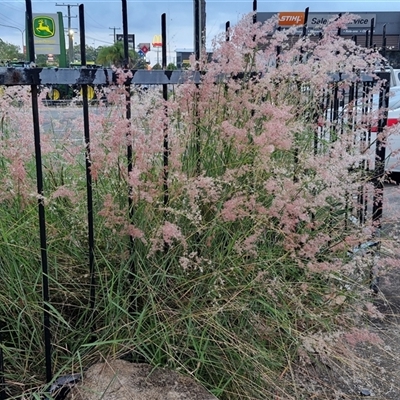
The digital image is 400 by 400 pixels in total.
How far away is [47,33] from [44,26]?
0.25 feet

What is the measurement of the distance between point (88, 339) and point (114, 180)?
64cm

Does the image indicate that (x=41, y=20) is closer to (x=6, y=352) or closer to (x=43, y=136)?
(x=43, y=136)

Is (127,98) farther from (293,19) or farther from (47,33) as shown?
(293,19)

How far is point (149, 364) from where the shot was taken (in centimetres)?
187

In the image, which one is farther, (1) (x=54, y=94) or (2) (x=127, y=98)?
(1) (x=54, y=94)

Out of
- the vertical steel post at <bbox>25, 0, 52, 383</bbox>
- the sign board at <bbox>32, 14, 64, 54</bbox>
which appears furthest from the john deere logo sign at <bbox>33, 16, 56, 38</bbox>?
the vertical steel post at <bbox>25, 0, 52, 383</bbox>

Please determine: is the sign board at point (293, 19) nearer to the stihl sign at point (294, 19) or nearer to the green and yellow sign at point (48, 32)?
the stihl sign at point (294, 19)

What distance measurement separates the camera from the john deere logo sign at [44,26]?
208 centimetres

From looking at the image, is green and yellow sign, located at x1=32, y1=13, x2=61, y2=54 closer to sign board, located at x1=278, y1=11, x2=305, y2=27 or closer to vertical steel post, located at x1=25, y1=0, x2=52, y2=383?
vertical steel post, located at x1=25, y1=0, x2=52, y2=383

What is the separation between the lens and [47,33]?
2215 mm

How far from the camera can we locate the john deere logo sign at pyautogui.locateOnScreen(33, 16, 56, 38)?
208 cm

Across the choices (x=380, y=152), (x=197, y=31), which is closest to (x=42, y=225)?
(x=197, y=31)

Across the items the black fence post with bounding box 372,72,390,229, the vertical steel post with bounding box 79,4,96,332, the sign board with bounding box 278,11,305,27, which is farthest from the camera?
the sign board with bounding box 278,11,305,27

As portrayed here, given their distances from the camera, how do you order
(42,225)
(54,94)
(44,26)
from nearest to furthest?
(42,225) → (44,26) → (54,94)
